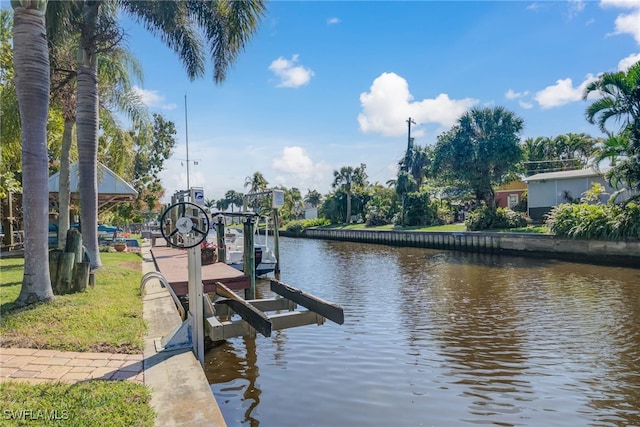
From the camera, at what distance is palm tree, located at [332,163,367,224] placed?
53.2 metres

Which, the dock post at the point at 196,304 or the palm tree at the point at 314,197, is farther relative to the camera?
the palm tree at the point at 314,197

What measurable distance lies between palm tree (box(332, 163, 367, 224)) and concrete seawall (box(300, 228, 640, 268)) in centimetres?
1678

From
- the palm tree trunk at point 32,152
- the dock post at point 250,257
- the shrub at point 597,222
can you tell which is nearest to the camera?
the palm tree trunk at point 32,152

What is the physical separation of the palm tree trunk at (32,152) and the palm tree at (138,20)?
3751 mm

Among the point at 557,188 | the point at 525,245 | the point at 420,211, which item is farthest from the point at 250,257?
the point at 420,211

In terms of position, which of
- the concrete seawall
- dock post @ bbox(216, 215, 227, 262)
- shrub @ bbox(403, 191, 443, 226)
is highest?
shrub @ bbox(403, 191, 443, 226)

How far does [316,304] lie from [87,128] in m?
7.73

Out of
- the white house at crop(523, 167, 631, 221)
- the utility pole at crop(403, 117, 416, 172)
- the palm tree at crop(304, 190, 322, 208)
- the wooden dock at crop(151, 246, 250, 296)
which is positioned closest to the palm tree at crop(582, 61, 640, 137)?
the white house at crop(523, 167, 631, 221)

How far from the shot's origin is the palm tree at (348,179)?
175 feet

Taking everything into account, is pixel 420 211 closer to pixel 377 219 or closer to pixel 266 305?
pixel 377 219

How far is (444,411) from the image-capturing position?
4.95 meters

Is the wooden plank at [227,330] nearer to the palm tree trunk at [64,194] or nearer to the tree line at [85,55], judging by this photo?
the tree line at [85,55]

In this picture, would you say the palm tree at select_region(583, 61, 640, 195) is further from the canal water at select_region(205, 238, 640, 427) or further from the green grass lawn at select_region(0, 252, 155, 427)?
the green grass lawn at select_region(0, 252, 155, 427)

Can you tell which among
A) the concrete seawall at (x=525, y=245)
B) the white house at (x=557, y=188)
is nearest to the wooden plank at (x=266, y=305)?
the concrete seawall at (x=525, y=245)
